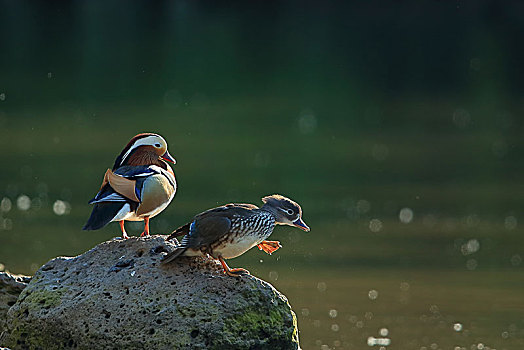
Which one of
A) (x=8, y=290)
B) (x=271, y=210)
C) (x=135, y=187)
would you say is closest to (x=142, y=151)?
(x=135, y=187)

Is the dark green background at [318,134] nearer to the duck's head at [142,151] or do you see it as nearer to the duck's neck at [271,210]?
the duck's head at [142,151]

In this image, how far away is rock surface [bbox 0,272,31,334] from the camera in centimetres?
747

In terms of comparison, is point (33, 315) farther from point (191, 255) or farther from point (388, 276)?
point (388, 276)

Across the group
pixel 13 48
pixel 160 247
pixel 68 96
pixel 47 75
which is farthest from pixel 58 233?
pixel 13 48

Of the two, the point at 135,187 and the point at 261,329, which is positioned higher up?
the point at 135,187

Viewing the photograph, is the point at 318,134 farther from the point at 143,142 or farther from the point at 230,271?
the point at 230,271

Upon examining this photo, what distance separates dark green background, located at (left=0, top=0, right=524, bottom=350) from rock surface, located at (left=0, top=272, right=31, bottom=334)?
2599mm

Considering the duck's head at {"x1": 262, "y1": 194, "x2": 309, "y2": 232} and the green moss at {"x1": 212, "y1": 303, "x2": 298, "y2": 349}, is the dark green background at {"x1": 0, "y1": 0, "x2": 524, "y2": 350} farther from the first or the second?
the duck's head at {"x1": 262, "y1": 194, "x2": 309, "y2": 232}

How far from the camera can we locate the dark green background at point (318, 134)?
11.1 m

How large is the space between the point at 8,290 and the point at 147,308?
133 centimetres

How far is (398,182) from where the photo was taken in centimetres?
1617

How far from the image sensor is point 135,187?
7.13 metres

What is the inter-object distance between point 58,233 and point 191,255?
6234mm

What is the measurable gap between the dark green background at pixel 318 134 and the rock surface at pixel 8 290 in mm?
2599
